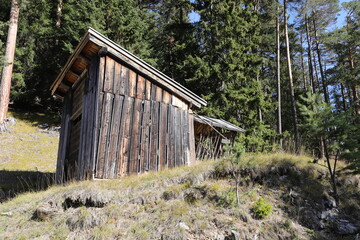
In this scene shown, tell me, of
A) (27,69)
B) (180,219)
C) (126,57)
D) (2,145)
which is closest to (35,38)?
(27,69)

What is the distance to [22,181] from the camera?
41.3 ft

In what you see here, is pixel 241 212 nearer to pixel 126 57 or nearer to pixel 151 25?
pixel 126 57

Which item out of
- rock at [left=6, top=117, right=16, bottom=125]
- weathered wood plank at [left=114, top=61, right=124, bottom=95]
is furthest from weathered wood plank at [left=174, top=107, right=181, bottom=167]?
rock at [left=6, top=117, right=16, bottom=125]

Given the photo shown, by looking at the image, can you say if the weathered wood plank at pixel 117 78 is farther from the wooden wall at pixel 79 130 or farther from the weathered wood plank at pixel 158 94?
the weathered wood plank at pixel 158 94

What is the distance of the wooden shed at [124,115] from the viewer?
8391 mm

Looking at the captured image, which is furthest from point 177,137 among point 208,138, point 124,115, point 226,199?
point 226,199

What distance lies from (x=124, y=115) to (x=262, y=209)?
4867 millimetres

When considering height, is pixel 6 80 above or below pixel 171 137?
above

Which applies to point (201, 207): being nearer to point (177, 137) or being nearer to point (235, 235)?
point (235, 235)

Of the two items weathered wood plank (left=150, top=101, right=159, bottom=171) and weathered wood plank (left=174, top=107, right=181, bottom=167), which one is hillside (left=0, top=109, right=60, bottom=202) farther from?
weathered wood plank (left=174, top=107, right=181, bottom=167)

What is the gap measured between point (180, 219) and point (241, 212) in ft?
4.36

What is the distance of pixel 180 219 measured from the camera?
239 inches

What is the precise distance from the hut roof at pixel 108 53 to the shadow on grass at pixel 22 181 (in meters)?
4.05

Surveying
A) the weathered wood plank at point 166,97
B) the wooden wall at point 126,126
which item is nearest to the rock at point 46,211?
the wooden wall at point 126,126
